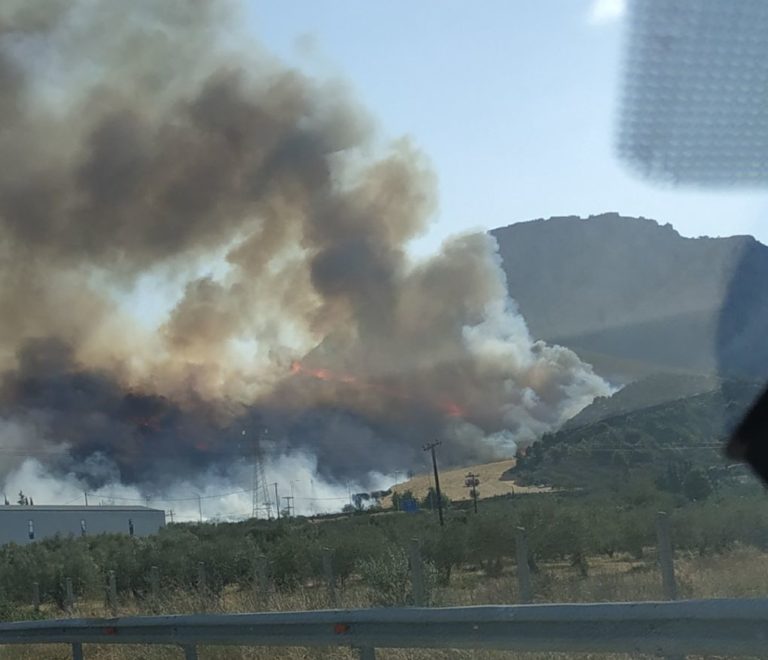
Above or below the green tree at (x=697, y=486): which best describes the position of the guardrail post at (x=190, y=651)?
below

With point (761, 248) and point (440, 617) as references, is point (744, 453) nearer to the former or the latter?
point (440, 617)

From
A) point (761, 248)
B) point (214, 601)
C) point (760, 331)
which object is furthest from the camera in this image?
point (761, 248)

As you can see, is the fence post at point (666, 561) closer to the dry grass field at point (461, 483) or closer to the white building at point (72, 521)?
the dry grass field at point (461, 483)

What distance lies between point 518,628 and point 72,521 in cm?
9010

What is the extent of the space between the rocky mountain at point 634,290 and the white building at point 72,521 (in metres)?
48.7

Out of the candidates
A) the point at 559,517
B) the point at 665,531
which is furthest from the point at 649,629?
the point at 559,517

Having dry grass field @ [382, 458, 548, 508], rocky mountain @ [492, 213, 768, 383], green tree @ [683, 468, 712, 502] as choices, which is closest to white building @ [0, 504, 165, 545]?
dry grass field @ [382, 458, 548, 508]

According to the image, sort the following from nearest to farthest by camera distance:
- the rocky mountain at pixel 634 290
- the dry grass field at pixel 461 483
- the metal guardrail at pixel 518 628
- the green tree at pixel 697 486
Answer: the metal guardrail at pixel 518 628 < the green tree at pixel 697 486 < the rocky mountain at pixel 634 290 < the dry grass field at pixel 461 483

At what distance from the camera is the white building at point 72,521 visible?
287 ft

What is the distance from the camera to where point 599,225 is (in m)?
161

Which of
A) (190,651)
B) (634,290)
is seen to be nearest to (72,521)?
(634,290)

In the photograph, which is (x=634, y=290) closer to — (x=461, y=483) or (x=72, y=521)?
(x=461, y=483)

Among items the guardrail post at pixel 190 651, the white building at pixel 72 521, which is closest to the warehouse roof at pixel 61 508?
the white building at pixel 72 521

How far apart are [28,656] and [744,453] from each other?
9.46 meters
